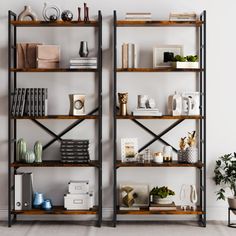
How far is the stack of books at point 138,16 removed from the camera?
5066 millimetres

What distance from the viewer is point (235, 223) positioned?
517 centimetres

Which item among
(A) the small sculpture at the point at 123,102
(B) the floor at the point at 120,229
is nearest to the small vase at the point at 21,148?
(B) the floor at the point at 120,229

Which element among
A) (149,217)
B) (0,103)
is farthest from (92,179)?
(0,103)

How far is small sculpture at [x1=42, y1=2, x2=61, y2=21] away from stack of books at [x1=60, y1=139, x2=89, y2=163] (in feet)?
3.77

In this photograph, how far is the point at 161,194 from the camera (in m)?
5.12

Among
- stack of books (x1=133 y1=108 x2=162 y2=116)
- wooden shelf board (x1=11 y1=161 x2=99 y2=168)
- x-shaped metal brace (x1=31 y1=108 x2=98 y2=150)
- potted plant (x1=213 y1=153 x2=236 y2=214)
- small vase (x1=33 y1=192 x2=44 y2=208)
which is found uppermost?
stack of books (x1=133 y1=108 x2=162 y2=116)

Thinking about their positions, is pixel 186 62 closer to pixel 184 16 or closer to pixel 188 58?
pixel 188 58

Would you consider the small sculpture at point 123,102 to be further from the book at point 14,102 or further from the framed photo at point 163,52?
the book at point 14,102

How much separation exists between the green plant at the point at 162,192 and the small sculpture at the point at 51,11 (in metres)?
1.85

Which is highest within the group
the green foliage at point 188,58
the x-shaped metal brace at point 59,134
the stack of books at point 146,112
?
the green foliage at point 188,58

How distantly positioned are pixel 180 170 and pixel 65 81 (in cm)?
140

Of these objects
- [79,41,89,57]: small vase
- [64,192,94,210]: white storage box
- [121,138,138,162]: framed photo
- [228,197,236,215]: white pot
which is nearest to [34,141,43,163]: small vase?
[64,192,94,210]: white storage box

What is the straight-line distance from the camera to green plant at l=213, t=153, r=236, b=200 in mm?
5113

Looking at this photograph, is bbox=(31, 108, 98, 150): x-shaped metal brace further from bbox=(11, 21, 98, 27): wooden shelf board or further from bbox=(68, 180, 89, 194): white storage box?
bbox=(11, 21, 98, 27): wooden shelf board
